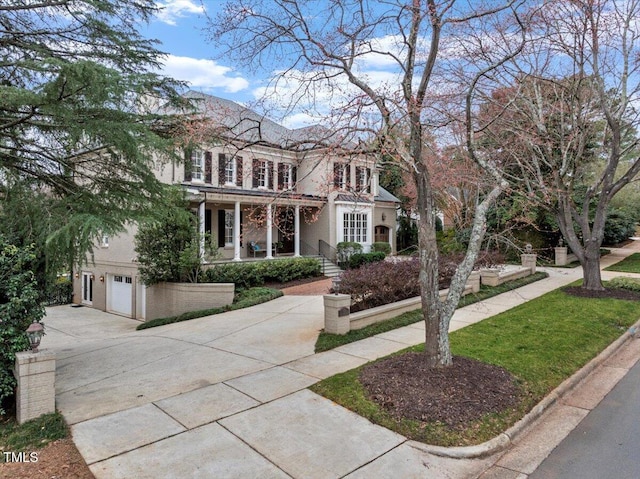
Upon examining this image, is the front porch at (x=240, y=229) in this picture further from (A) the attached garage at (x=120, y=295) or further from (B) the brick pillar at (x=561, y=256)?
(B) the brick pillar at (x=561, y=256)

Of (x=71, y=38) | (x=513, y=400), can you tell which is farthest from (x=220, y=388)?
(x=71, y=38)

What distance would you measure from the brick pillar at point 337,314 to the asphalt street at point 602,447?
14.2 ft

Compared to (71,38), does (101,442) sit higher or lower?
lower

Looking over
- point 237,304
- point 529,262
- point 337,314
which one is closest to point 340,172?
point 337,314

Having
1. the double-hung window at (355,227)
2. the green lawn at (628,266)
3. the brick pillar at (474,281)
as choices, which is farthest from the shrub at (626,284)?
the double-hung window at (355,227)

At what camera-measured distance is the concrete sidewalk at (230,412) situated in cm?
372

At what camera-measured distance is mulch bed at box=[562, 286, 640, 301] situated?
11930 mm

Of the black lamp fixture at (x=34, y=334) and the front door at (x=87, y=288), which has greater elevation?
the black lamp fixture at (x=34, y=334)

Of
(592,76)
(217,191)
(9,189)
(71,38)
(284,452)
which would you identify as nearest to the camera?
(284,452)

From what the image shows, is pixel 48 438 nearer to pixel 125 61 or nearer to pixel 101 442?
pixel 101 442

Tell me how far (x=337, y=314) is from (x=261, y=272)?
342 inches

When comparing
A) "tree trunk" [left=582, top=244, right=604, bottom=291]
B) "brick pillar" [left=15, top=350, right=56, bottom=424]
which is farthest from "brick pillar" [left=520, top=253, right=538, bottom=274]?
"brick pillar" [left=15, top=350, right=56, bottom=424]

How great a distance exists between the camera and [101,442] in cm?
408

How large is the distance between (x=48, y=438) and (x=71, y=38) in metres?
7.02
